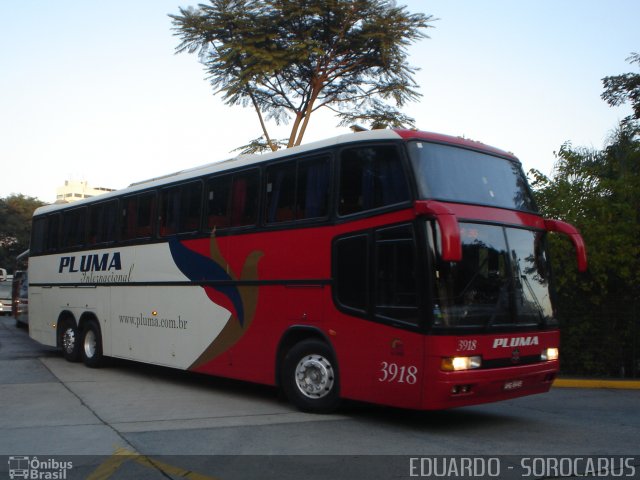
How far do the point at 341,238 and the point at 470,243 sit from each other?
64.6 inches

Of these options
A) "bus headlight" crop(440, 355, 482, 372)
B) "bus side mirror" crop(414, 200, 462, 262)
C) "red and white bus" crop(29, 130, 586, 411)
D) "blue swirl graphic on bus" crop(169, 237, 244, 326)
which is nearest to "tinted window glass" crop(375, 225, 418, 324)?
"red and white bus" crop(29, 130, 586, 411)

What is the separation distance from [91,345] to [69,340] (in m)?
1.16

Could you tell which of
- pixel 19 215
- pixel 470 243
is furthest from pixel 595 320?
pixel 19 215

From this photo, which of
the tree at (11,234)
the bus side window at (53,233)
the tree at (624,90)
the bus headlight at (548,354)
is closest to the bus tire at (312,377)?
the bus headlight at (548,354)

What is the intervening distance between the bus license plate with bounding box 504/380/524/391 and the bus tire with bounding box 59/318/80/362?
10402mm

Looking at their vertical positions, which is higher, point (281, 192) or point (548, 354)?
point (281, 192)

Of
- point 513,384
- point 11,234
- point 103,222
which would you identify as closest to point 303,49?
point 103,222

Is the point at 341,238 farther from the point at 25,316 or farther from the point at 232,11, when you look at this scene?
the point at 25,316

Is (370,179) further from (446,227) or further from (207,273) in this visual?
(207,273)

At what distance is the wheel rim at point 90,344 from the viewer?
15.5 meters

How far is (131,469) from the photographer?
6.75m

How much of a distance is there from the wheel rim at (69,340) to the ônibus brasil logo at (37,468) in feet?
30.9

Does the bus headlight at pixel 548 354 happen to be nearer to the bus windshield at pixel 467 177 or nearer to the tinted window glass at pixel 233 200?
the bus windshield at pixel 467 177

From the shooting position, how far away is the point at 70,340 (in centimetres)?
1644
